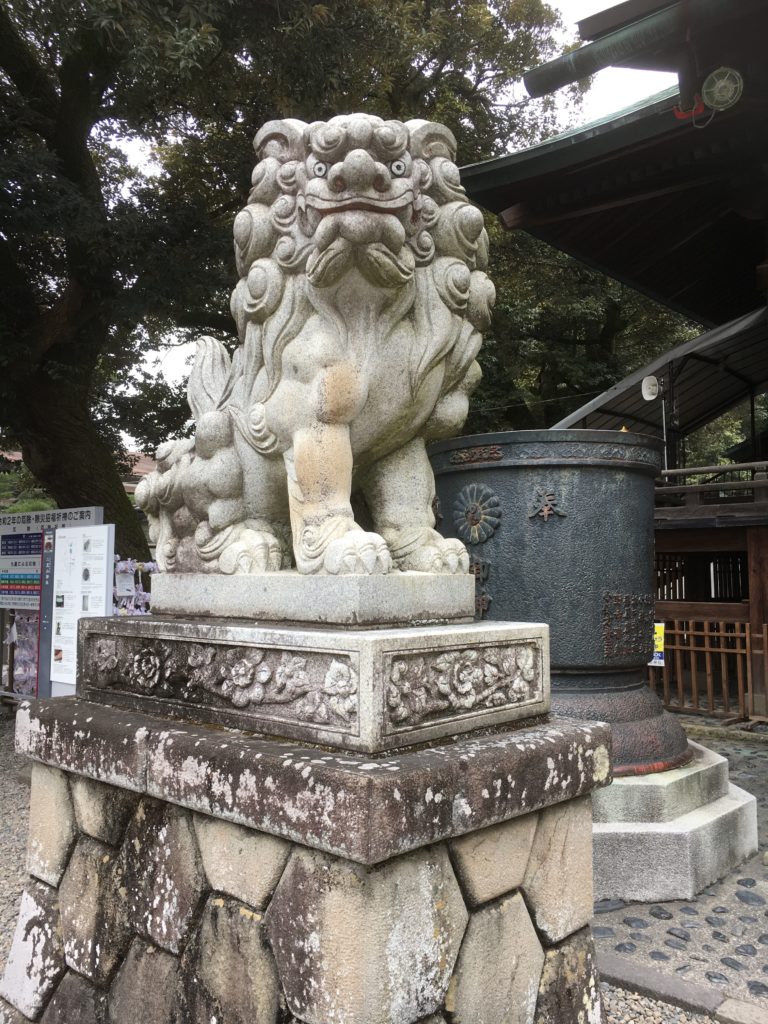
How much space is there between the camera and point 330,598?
1896 mm

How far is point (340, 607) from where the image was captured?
187cm

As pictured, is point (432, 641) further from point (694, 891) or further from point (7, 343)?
point (7, 343)

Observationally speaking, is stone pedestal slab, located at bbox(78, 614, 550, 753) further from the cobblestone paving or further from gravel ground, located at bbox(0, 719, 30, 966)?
gravel ground, located at bbox(0, 719, 30, 966)

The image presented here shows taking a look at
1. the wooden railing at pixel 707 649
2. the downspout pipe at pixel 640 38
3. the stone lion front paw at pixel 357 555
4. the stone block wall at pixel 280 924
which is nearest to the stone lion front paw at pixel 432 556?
the stone lion front paw at pixel 357 555

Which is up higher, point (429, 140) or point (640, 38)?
point (640, 38)

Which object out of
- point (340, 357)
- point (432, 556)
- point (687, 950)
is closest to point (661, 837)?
point (687, 950)

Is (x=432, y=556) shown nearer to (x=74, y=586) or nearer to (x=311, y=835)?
(x=311, y=835)

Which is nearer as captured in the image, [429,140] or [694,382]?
[429,140]

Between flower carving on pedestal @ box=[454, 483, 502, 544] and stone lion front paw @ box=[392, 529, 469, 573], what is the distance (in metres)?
1.78

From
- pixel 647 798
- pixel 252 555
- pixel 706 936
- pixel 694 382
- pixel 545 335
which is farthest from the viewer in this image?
pixel 545 335

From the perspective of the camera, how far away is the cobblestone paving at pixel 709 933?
2.79 metres

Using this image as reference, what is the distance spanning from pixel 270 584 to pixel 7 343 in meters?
6.15

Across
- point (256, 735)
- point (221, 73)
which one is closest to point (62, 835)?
point (256, 735)

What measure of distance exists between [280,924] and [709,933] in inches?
88.0
